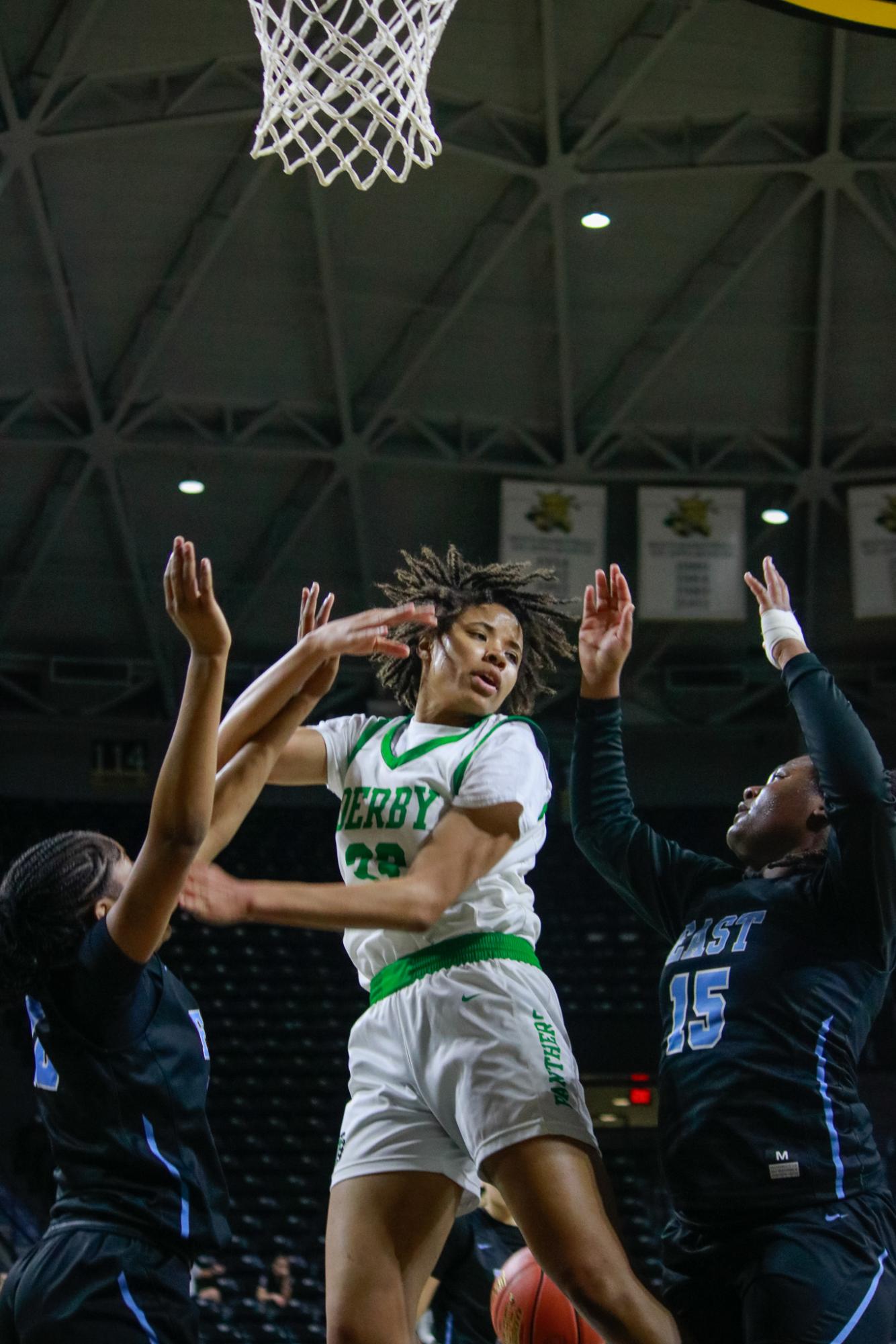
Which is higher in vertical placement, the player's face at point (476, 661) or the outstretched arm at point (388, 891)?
the player's face at point (476, 661)

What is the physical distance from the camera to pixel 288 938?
54.6 feet

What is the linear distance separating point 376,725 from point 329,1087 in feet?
36.8

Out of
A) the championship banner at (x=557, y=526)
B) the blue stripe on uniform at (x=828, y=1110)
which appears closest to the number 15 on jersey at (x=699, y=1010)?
the blue stripe on uniform at (x=828, y=1110)

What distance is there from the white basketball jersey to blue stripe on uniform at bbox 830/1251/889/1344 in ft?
3.71

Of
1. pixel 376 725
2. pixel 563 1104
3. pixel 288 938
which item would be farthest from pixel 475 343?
pixel 563 1104

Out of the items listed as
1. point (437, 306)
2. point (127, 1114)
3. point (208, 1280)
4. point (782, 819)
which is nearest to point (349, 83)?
point (782, 819)

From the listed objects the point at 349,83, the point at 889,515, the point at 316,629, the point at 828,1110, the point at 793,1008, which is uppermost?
the point at 889,515

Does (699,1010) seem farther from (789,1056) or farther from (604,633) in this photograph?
(604,633)

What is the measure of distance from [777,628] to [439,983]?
51.2 inches

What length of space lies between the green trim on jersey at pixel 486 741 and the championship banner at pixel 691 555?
9.67 meters

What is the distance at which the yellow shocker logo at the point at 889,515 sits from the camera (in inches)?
554

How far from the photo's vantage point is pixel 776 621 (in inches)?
163

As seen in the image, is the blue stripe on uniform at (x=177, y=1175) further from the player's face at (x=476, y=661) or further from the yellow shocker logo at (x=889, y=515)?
the yellow shocker logo at (x=889, y=515)

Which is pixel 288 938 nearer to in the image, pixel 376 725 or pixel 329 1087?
pixel 329 1087
